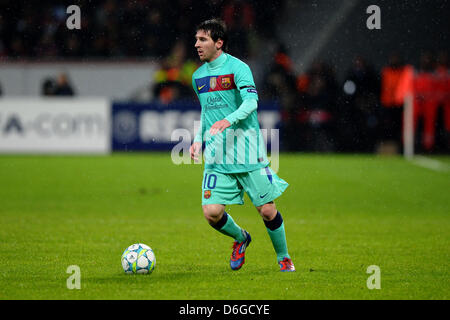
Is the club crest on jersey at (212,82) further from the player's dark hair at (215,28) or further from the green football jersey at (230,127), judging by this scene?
the player's dark hair at (215,28)

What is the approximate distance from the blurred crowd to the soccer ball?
15.5m

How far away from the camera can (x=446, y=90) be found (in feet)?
59.7

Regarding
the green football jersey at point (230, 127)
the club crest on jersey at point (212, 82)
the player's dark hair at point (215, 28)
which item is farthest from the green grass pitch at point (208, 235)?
the player's dark hair at point (215, 28)

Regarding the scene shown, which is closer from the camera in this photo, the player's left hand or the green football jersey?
the player's left hand

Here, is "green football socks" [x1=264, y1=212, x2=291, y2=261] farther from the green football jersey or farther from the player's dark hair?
the player's dark hair

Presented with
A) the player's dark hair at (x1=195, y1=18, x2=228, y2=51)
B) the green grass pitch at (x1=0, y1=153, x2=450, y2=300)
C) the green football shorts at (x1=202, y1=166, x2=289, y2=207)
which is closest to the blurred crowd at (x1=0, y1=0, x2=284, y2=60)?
the green grass pitch at (x1=0, y1=153, x2=450, y2=300)

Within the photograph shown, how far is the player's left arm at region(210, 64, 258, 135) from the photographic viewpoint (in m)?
5.57

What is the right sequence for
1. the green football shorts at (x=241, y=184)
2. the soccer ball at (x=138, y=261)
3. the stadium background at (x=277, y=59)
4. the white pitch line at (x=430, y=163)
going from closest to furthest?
the soccer ball at (x=138, y=261)
the green football shorts at (x=241, y=184)
the white pitch line at (x=430, y=163)
the stadium background at (x=277, y=59)

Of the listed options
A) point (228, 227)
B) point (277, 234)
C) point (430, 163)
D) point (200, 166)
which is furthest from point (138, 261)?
point (430, 163)

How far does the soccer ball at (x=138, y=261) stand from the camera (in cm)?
582

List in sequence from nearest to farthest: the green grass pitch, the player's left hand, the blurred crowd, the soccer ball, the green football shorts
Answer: the green grass pitch → the player's left hand → the soccer ball → the green football shorts → the blurred crowd

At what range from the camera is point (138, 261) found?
19.1 ft

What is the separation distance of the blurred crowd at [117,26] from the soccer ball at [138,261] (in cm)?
1552

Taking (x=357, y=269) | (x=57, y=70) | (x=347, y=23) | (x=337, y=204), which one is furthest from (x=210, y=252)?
(x=57, y=70)
